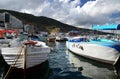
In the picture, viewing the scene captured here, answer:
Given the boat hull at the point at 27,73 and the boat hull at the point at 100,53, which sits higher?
the boat hull at the point at 100,53

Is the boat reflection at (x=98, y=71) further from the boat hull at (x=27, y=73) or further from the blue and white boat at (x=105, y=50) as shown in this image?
the boat hull at (x=27, y=73)

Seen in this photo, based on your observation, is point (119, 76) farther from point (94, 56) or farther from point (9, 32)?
point (9, 32)

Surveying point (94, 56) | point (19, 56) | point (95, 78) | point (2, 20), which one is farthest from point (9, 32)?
point (2, 20)

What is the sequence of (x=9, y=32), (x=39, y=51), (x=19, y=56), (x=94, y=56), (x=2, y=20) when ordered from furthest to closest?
(x=2, y=20), (x=9, y=32), (x=94, y=56), (x=39, y=51), (x=19, y=56)

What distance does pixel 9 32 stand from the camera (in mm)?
31859

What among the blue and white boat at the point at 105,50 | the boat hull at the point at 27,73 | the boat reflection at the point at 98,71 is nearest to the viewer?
the boat hull at the point at 27,73

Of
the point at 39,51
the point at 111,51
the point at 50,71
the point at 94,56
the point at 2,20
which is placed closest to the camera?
the point at 39,51

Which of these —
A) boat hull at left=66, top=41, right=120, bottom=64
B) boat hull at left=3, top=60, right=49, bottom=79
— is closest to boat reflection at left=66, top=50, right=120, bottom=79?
boat hull at left=66, top=41, right=120, bottom=64

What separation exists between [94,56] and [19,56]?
8938mm

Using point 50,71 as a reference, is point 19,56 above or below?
above

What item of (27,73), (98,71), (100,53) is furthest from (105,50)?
(27,73)

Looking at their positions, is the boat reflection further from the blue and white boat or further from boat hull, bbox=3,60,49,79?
boat hull, bbox=3,60,49,79

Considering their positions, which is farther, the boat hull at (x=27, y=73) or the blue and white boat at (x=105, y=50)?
the blue and white boat at (x=105, y=50)

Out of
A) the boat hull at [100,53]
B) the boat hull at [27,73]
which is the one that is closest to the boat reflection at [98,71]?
the boat hull at [100,53]
